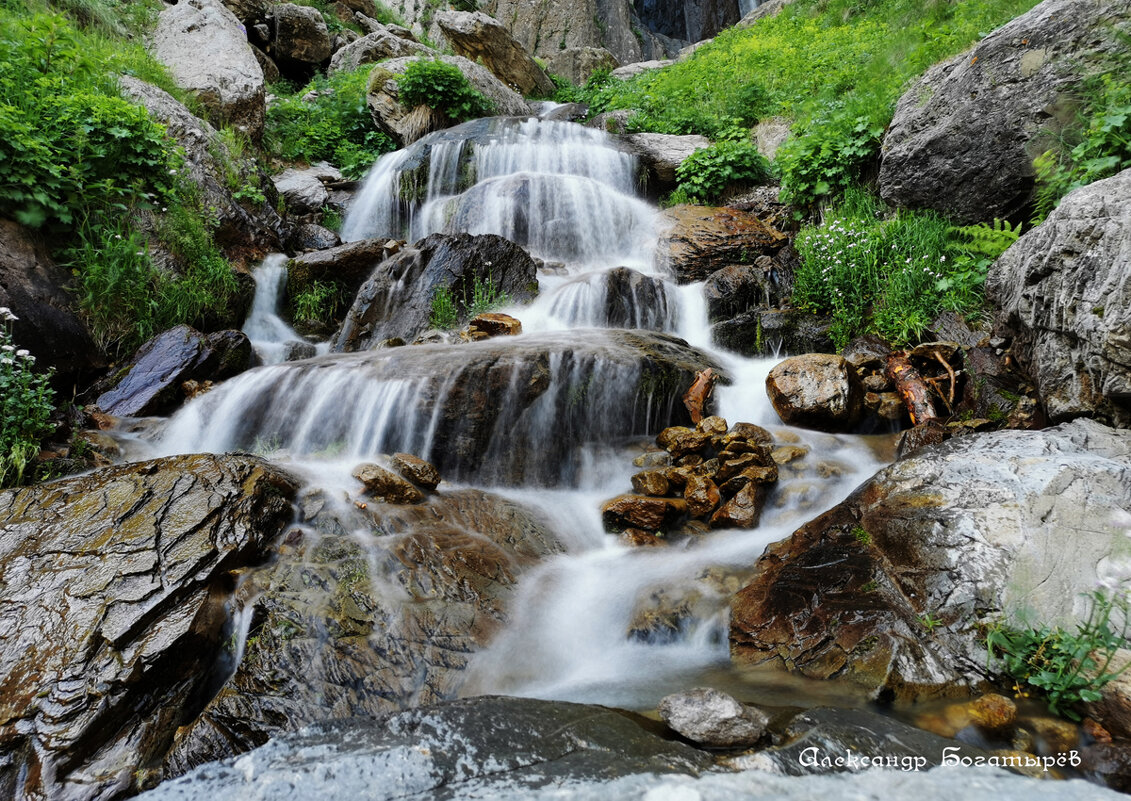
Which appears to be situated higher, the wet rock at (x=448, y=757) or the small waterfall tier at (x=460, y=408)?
the small waterfall tier at (x=460, y=408)

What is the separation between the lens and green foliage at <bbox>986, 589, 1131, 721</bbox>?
2.13 m

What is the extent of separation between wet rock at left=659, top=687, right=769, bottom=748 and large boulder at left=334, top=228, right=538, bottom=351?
5.78 m

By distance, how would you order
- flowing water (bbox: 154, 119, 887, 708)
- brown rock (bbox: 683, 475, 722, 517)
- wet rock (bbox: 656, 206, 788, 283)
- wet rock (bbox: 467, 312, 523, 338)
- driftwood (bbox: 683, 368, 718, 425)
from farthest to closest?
wet rock (bbox: 656, 206, 788, 283)
wet rock (bbox: 467, 312, 523, 338)
driftwood (bbox: 683, 368, 718, 425)
brown rock (bbox: 683, 475, 722, 517)
flowing water (bbox: 154, 119, 887, 708)

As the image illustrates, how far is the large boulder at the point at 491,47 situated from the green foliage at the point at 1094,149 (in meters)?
15.2

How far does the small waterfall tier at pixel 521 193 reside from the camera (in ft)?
30.9

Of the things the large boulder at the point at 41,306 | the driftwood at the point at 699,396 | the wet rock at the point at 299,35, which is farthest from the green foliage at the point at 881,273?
the wet rock at the point at 299,35

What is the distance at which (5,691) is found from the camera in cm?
223

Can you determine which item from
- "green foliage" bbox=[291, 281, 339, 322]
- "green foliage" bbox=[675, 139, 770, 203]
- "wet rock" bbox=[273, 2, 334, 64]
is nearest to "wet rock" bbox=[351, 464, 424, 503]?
"green foliage" bbox=[291, 281, 339, 322]

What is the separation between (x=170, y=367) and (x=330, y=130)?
8536 millimetres

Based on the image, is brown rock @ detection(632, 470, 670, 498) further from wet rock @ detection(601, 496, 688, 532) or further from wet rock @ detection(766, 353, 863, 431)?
wet rock @ detection(766, 353, 863, 431)

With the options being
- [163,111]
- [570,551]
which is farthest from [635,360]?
[163,111]

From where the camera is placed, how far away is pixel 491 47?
1652 cm

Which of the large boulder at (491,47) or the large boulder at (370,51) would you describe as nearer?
the large boulder at (370,51)

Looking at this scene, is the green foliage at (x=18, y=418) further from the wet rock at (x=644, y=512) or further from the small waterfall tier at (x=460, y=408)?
the wet rock at (x=644, y=512)
